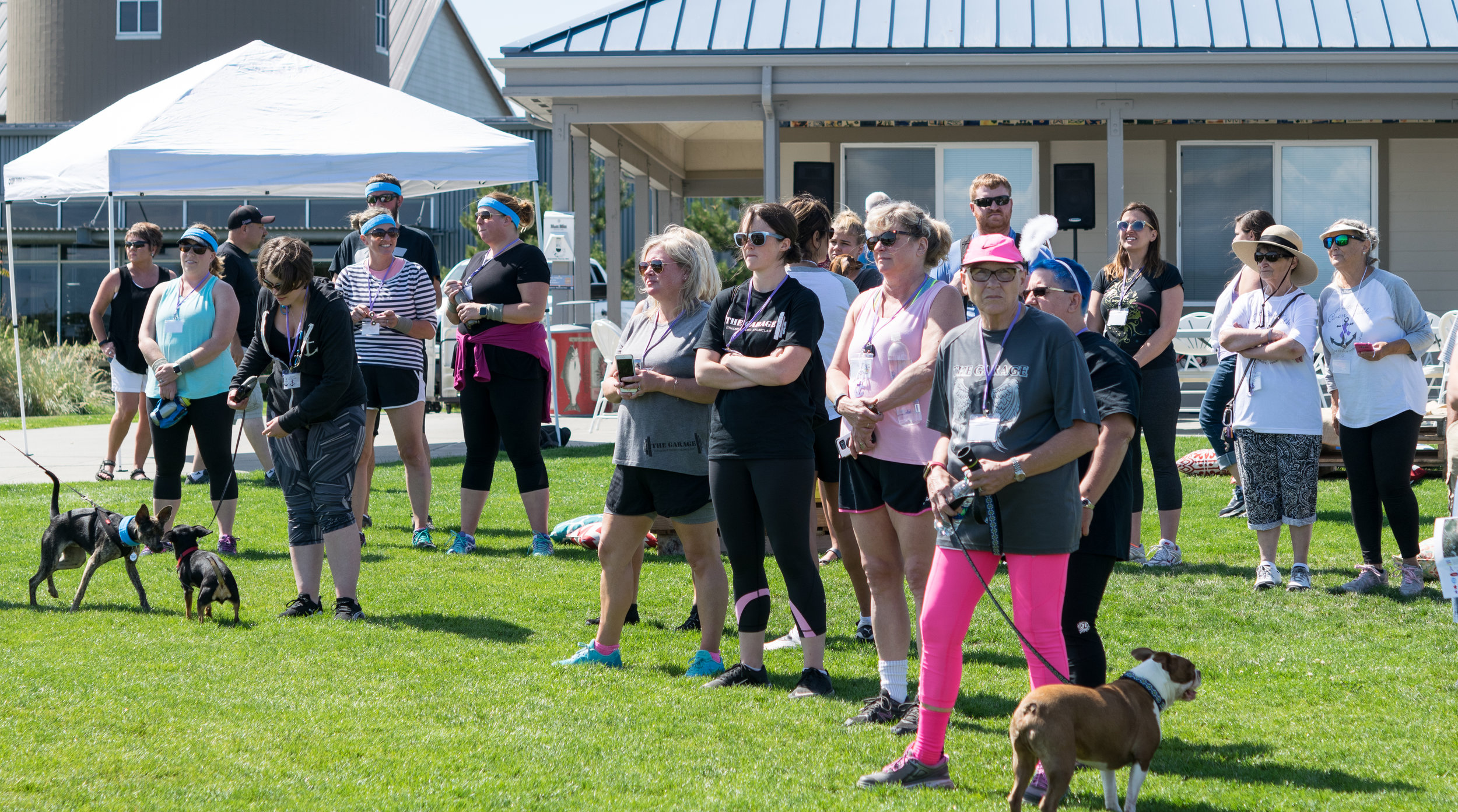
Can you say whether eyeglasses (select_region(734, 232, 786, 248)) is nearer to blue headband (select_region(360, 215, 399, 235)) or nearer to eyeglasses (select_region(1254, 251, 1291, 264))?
eyeglasses (select_region(1254, 251, 1291, 264))

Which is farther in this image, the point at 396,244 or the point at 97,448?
the point at 97,448

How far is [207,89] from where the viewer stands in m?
10.7

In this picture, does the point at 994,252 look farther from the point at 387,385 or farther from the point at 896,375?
the point at 387,385

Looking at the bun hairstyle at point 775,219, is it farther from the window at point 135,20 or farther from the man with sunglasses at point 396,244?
the window at point 135,20

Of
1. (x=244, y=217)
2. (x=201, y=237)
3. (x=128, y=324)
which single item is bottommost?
(x=128, y=324)

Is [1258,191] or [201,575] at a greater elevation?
[1258,191]

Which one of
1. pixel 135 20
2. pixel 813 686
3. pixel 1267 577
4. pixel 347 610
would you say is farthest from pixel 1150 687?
pixel 135 20

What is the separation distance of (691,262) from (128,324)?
22.0ft

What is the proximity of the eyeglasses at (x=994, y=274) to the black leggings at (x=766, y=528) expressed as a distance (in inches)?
44.8

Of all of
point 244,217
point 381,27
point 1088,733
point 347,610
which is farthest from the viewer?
point 381,27

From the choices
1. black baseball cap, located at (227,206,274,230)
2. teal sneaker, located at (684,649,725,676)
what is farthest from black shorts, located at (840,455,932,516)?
black baseball cap, located at (227,206,274,230)

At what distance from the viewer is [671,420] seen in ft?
15.5

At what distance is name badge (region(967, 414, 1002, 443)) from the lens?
138 inches

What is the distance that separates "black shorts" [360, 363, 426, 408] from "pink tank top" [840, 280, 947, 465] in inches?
140
